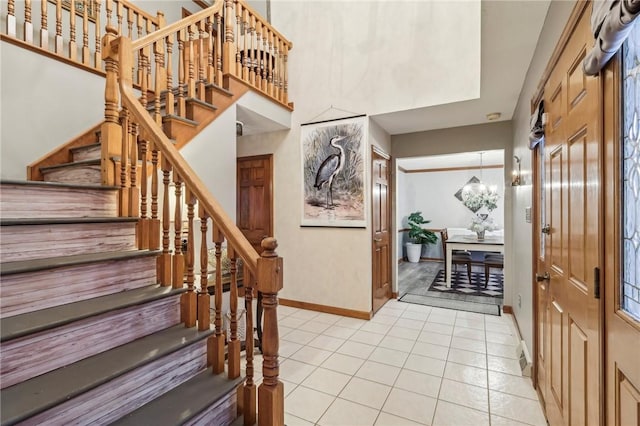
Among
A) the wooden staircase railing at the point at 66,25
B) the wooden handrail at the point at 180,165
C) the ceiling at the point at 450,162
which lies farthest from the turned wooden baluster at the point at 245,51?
the ceiling at the point at 450,162

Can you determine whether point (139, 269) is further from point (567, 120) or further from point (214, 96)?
point (567, 120)

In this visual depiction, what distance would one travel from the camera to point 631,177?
87cm

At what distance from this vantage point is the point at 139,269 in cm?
167

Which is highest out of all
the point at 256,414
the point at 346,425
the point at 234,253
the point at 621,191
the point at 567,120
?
the point at 567,120

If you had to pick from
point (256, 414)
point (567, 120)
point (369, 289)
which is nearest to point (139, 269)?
point (256, 414)

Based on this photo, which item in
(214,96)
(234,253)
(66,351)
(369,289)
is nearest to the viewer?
(66,351)

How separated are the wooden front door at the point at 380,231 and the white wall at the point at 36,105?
3.21m

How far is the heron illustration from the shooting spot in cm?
377

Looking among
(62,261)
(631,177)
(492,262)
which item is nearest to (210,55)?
(62,261)

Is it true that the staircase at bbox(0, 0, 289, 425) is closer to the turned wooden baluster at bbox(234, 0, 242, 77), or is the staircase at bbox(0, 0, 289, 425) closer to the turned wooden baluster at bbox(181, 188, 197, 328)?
the turned wooden baluster at bbox(181, 188, 197, 328)

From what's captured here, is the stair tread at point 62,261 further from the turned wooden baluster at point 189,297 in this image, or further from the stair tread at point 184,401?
the stair tread at point 184,401

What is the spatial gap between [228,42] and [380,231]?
2908mm

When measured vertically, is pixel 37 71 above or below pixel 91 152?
above

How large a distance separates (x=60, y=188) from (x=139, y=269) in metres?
0.66
